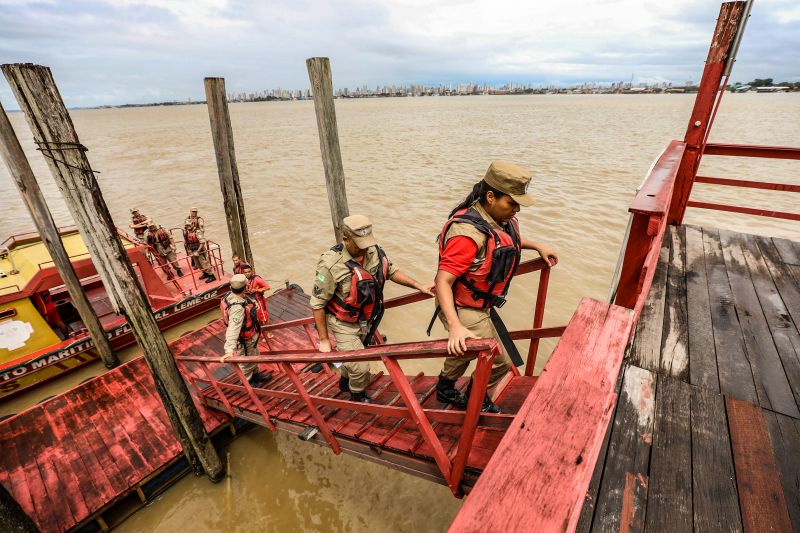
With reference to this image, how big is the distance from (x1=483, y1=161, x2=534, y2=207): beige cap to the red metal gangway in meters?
0.97

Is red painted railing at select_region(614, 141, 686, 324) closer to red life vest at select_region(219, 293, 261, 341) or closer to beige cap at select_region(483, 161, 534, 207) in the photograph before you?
beige cap at select_region(483, 161, 534, 207)

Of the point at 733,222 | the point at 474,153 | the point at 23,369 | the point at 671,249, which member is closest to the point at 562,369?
the point at 671,249

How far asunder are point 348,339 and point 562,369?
2445mm

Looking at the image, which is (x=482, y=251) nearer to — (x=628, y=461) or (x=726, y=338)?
(x=628, y=461)

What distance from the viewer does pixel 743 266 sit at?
4133 millimetres

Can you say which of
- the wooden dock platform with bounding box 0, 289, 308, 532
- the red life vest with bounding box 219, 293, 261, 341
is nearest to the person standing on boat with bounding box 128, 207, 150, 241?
the wooden dock platform with bounding box 0, 289, 308, 532

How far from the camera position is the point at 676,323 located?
3059mm

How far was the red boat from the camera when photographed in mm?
6418

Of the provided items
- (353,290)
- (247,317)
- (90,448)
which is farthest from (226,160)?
(353,290)

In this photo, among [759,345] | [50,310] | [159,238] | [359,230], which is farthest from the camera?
[159,238]

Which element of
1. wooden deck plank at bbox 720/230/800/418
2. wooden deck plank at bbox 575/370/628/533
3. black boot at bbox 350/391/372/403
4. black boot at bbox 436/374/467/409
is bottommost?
black boot at bbox 350/391/372/403

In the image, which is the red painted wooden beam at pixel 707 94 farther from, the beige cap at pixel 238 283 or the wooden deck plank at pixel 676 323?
the beige cap at pixel 238 283

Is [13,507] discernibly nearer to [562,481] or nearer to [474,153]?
[562,481]

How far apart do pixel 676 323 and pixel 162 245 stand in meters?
10.4
